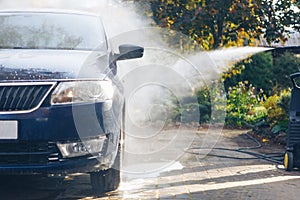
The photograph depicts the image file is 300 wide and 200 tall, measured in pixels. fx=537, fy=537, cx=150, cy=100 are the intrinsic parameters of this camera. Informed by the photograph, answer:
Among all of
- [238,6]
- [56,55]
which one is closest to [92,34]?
[56,55]

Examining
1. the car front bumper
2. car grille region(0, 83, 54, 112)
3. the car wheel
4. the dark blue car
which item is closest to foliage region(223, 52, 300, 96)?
the car wheel

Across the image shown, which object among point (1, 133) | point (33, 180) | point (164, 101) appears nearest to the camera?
point (1, 133)

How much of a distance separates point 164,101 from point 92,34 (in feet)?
19.3

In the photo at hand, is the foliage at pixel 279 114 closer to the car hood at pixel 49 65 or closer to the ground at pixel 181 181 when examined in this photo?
the ground at pixel 181 181

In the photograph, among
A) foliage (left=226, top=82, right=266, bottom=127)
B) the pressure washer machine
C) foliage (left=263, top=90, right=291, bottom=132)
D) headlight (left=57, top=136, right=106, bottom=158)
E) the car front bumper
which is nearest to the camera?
the car front bumper

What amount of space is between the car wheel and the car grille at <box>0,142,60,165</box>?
80cm

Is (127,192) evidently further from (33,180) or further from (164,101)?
(164,101)

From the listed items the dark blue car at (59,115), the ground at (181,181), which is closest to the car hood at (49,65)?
the dark blue car at (59,115)

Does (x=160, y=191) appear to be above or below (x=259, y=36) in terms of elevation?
below

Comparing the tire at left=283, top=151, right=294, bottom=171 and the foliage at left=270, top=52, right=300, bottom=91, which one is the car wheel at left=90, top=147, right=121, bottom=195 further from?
the foliage at left=270, top=52, right=300, bottom=91

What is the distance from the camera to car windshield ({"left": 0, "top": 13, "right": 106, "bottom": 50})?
541 cm

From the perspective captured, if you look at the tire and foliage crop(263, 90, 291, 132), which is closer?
the tire

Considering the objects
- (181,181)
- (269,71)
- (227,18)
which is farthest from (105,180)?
(269,71)

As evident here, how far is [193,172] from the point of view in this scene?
19.5 feet
